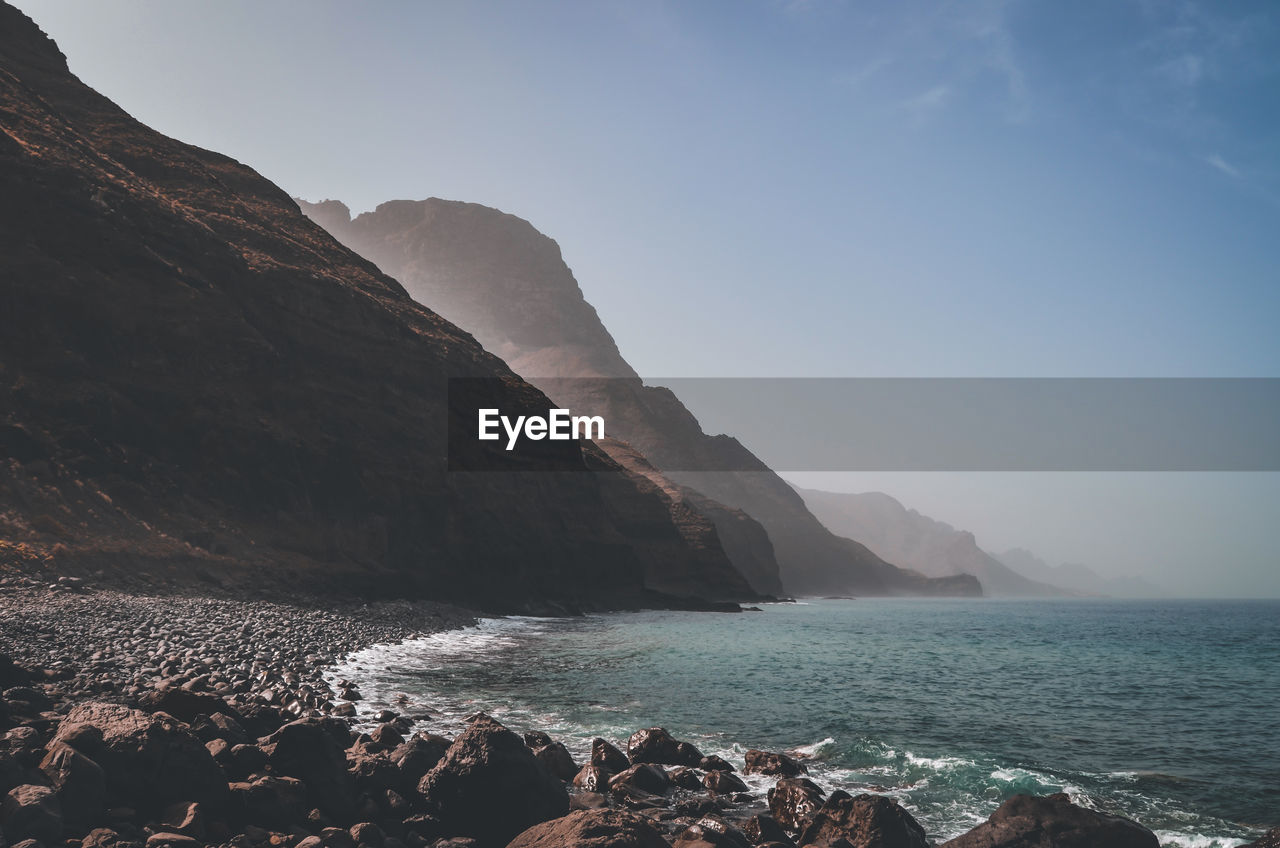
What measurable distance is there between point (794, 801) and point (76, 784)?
37.7 ft

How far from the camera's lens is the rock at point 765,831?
12.1 m

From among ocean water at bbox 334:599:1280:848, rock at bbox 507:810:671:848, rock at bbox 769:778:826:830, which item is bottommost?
ocean water at bbox 334:599:1280:848

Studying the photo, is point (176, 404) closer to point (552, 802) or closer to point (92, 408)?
point (92, 408)

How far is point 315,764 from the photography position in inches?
444

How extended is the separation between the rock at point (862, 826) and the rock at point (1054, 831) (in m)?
0.82

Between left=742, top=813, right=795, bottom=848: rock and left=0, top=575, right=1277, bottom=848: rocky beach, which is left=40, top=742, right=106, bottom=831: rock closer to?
left=0, top=575, right=1277, bottom=848: rocky beach

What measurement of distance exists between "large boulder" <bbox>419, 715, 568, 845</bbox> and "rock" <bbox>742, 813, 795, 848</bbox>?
322 centimetres

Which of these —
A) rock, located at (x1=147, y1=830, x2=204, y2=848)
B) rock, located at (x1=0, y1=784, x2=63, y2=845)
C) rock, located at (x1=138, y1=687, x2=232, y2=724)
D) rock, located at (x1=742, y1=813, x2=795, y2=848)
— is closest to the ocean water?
rock, located at (x1=742, y1=813, x2=795, y2=848)

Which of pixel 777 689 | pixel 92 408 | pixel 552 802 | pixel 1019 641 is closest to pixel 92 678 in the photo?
pixel 552 802

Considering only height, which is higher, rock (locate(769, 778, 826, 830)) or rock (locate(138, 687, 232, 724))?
rock (locate(138, 687, 232, 724))

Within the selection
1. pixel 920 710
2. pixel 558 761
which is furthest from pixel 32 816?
pixel 920 710

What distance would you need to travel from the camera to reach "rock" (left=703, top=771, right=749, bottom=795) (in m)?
14.8

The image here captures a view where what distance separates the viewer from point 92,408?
126 feet
